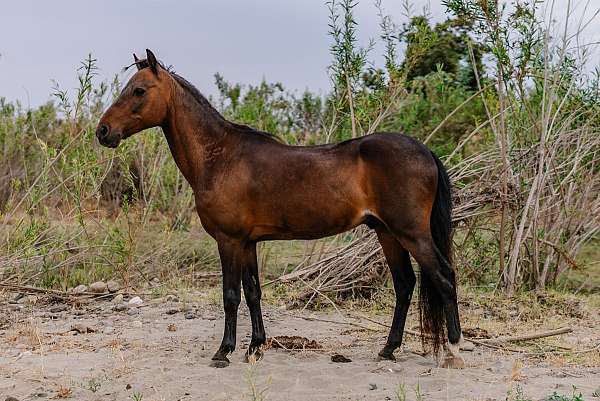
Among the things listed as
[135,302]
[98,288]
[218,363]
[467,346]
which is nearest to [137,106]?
[218,363]

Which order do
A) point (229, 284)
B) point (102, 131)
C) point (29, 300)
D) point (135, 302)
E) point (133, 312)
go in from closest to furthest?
point (102, 131) < point (229, 284) < point (133, 312) < point (135, 302) < point (29, 300)

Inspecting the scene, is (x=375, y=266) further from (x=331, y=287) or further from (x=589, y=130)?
(x=589, y=130)

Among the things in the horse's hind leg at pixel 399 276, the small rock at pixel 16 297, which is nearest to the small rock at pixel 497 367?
the horse's hind leg at pixel 399 276

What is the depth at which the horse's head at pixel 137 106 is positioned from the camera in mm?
5297

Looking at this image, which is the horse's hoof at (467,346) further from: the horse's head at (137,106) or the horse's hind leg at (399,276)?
the horse's head at (137,106)

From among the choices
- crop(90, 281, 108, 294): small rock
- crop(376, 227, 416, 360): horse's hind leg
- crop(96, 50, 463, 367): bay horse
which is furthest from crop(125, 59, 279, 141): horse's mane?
crop(90, 281, 108, 294): small rock

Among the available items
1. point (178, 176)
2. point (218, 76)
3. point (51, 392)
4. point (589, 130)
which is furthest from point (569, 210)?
point (218, 76)

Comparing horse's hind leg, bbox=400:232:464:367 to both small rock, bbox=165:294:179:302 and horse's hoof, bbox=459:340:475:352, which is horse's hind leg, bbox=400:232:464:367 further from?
small rock, bbox=165:294:179:302

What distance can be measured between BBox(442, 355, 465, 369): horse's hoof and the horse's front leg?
143cm

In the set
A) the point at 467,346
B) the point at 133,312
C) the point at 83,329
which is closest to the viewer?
the point at 467,346

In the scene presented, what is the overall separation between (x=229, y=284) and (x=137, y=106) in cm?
135

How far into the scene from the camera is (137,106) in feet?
17.5

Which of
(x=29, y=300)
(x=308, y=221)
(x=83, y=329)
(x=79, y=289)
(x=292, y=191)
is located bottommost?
(x=83, y=329)

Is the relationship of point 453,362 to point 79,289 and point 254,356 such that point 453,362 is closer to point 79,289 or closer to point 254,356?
point 254,356
